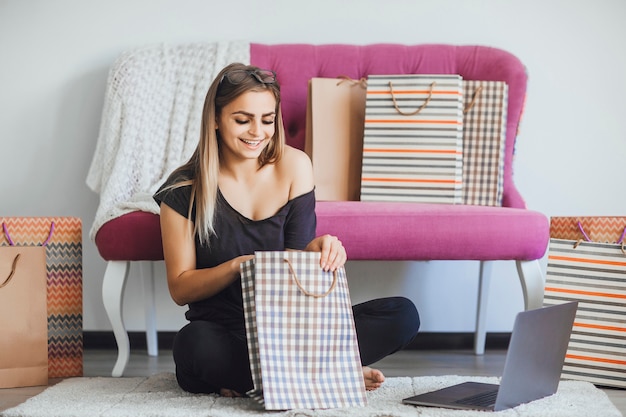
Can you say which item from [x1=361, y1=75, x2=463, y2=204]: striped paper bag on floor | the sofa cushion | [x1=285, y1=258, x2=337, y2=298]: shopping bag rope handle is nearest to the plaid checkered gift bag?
[x1=285, y1=258, x2=337, y2=298]: shopping bag rope handle

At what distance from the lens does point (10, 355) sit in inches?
77.2

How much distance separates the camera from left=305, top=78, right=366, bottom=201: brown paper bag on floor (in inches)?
94.1

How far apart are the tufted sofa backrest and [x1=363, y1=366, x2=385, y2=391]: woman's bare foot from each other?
0.97 m

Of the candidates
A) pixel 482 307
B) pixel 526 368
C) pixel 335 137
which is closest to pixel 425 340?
pixel 482 307

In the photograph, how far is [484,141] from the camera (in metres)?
2.42

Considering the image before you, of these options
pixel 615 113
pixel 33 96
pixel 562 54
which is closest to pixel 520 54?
pixel 562 54

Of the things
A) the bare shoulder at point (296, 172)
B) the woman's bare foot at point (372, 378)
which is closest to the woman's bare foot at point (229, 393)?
the woman's bare foot at point (372, 378)

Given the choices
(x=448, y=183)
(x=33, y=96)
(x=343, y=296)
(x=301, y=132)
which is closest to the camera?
(x=343, y=296)

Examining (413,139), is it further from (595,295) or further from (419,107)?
(595,295)

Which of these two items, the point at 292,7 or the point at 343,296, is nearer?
the point at 343,296

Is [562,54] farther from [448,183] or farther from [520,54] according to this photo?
[448,183]

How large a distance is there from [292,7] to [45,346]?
132cm

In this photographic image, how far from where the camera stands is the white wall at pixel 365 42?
105 inches

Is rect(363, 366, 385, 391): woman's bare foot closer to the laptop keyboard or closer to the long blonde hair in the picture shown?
the laptop keyboard
